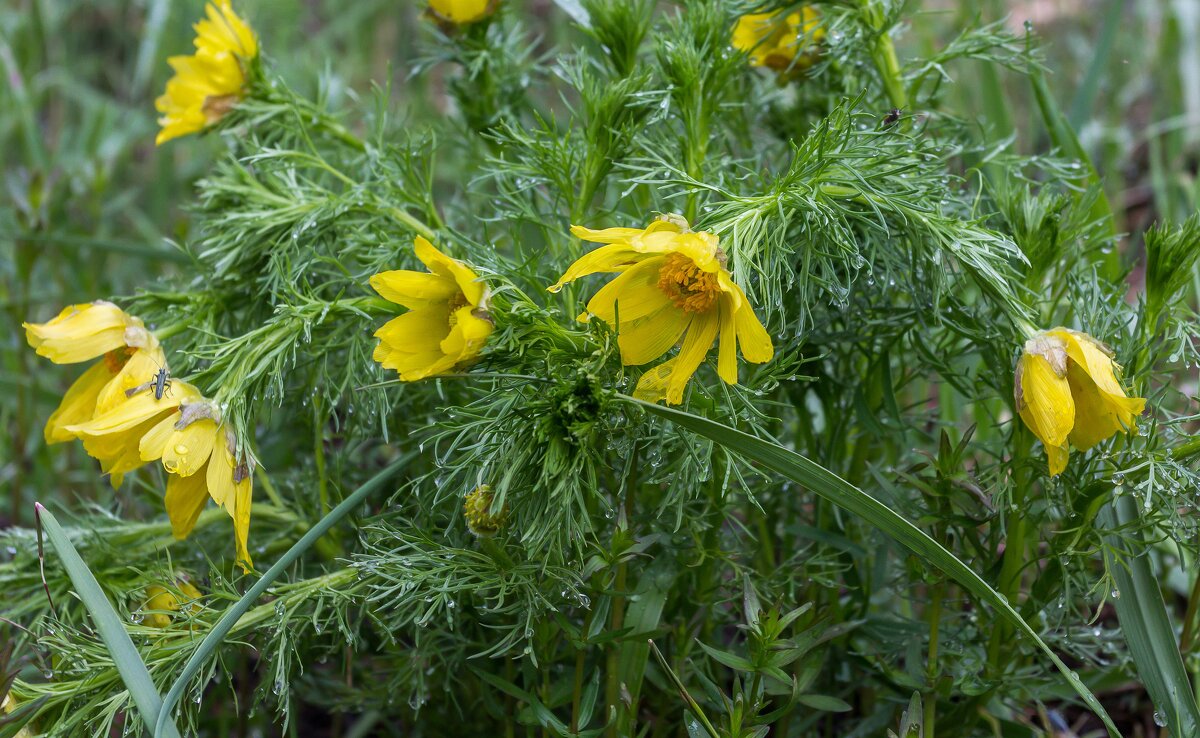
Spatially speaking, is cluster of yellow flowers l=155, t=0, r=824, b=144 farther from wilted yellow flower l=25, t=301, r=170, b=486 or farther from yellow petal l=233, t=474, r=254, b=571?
yellow petal l=233, t=474, r=254, b=571

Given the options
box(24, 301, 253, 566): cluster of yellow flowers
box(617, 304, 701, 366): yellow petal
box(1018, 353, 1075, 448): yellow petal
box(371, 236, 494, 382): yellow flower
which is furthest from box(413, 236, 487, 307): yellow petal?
box(1018, 353, 1075, 448): yellow petal

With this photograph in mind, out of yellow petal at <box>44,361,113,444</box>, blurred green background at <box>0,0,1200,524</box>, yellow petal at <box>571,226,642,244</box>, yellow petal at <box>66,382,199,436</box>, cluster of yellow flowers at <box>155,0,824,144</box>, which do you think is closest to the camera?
yellow petal at <box>571,226,642,244</box>

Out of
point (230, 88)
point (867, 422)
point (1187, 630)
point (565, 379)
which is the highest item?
point (230, 88)

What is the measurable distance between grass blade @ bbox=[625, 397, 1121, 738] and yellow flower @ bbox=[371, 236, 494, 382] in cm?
14

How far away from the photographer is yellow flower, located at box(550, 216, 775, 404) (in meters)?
0.91

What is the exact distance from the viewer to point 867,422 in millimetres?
1169

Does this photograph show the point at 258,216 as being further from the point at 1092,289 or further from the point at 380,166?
the point at 1092,289

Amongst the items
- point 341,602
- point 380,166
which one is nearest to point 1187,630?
point 341,602

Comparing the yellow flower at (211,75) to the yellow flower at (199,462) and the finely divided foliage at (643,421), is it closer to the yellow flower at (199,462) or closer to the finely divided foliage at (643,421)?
the finely divided foliage at (643,421)

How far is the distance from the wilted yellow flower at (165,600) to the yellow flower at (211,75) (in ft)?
1.70

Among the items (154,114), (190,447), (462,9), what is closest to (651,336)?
(190,447)

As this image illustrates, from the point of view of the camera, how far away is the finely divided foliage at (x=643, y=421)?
979mm

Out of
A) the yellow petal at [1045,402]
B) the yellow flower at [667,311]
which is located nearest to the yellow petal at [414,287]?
the yellow flower at [667,311]

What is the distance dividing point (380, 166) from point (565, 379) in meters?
0.46
